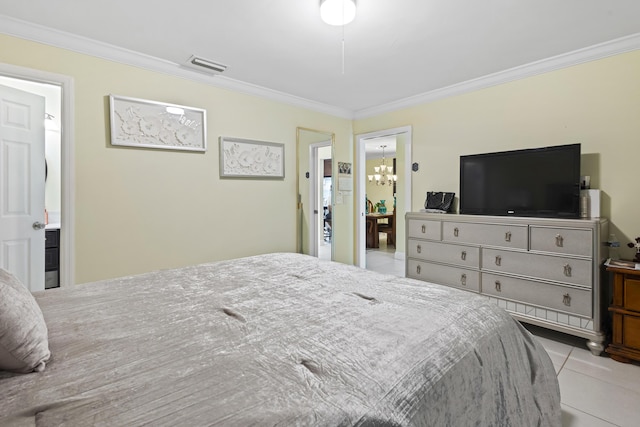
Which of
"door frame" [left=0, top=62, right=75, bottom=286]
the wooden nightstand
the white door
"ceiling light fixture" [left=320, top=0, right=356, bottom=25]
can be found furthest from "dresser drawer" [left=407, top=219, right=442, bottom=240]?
the white door

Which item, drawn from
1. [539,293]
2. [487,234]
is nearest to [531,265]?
[539,293]

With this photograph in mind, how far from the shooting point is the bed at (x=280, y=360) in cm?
69

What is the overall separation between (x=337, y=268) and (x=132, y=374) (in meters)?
1.30

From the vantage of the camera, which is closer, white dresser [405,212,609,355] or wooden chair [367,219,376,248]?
white dresser [405,212,609,355]

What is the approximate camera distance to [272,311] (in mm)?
1261

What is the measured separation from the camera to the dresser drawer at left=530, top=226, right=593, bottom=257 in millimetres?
2369

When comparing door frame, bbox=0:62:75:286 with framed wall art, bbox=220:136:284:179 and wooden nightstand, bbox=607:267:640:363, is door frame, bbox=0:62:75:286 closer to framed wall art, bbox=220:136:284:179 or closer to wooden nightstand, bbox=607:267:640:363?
framed wall art, bbox=220:136:284:179

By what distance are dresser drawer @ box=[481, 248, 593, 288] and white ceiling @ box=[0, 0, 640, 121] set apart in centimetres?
181

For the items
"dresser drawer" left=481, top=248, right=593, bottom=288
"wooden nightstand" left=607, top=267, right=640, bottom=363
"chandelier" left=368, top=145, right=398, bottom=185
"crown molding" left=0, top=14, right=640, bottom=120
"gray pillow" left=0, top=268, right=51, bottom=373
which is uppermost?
"crown molding" left=0, top=14, right=640, bottom=120

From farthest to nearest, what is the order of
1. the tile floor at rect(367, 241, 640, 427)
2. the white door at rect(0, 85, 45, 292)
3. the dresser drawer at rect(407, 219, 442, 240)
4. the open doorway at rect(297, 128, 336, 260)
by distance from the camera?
1. the open doorway at rect(297, 128, 336, 260)
2. the dresser drawer at rect(407, 219, 442, 240)
3. the white door at rect(0, 85, 45, 292)
4. the tile floor at rect(367, 241, 640, 427)

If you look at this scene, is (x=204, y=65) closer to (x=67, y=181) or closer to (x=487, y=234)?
(x=67, y=181)

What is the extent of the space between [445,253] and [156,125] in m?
3.19

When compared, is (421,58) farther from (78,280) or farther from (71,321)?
(78,280)

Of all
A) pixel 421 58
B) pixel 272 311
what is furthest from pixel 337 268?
pixel 421 58
